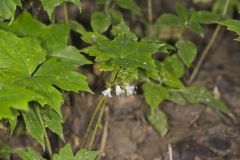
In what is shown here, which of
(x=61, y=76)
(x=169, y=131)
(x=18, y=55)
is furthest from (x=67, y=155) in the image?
(x=169, y=131)

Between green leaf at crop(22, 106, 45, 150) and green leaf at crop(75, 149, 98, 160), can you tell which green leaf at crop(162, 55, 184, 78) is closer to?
green leaf at crop(75, 149, 98, 160)

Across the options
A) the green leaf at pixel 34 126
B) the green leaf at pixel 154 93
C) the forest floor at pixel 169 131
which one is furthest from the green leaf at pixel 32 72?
the forest floor at pixel 169 131

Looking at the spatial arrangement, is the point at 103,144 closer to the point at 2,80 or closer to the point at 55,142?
the point at 55,142

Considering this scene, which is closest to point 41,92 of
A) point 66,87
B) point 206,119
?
point 66,87

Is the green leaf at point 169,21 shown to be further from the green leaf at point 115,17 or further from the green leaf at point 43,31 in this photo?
the green leaf at point 43,31

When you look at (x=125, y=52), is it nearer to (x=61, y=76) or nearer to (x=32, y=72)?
(x=61, y=76)

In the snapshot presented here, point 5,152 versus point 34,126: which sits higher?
point 34,126
